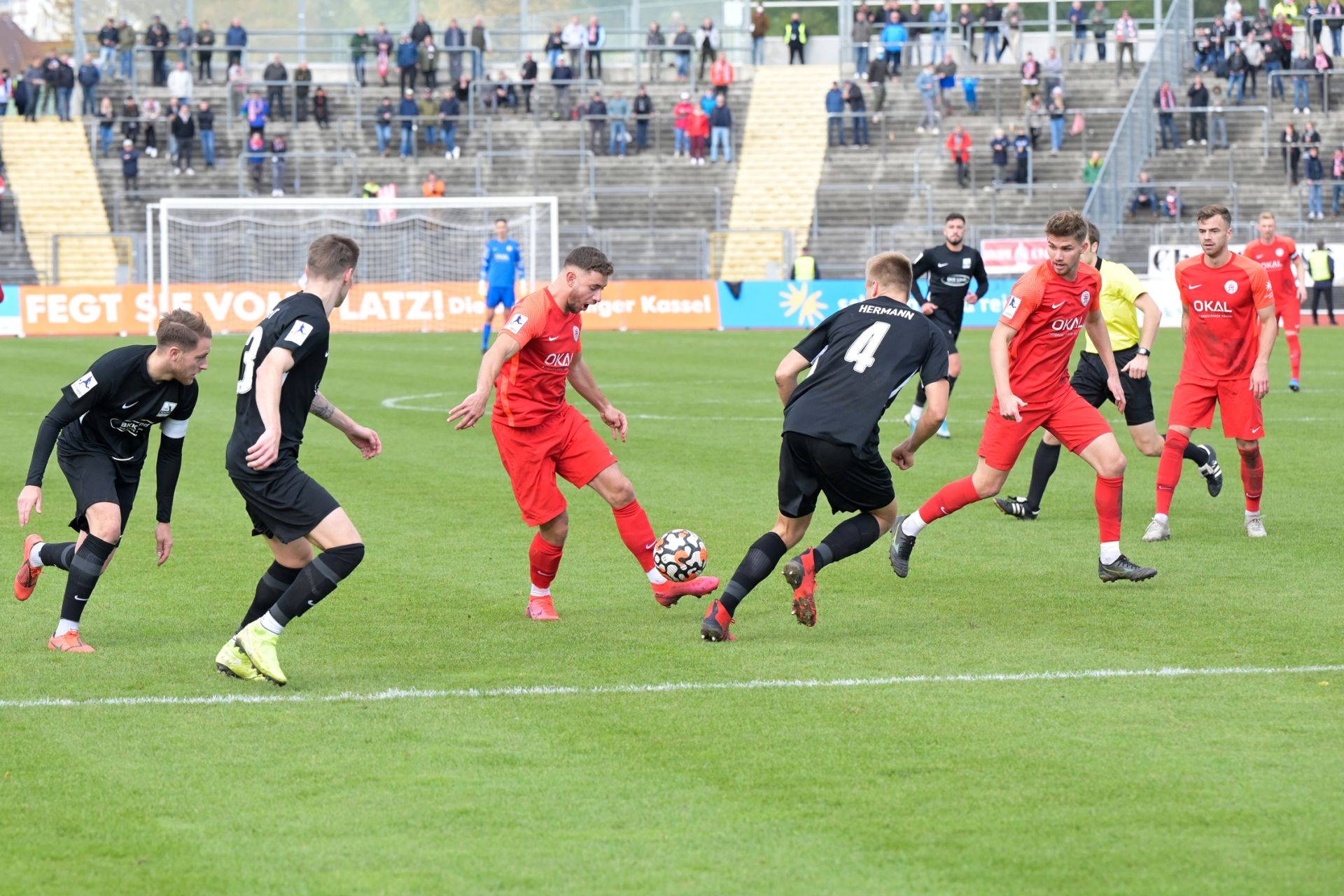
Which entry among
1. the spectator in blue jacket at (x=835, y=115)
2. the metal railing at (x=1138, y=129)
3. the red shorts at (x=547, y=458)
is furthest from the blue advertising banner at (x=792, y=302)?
the red shorts at (x=547, y=458)

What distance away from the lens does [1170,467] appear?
1170 centimetres

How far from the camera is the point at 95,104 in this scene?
47.8m

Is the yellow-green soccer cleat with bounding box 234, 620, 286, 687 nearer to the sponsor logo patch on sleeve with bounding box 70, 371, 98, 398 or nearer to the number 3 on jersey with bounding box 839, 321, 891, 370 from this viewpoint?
the sponsor logo patch on sleeve with bounding box 70, 371, 98, 398

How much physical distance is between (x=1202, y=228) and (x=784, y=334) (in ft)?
80.6

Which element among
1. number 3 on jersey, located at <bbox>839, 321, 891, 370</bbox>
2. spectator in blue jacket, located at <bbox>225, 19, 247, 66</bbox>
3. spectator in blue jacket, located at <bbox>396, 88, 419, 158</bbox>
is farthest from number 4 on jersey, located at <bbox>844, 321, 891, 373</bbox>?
spectator in blue jacket, located at <bbox>225, 19, 247, 66</bbox>

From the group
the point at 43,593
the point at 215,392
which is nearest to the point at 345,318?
the point at 215,392

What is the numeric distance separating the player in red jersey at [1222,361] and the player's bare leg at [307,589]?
5914 millimetres

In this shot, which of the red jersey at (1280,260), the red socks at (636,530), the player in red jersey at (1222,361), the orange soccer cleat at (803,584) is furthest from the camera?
the red jersey at (1280,260)

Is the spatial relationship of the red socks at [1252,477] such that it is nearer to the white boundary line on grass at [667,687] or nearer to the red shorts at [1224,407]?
the red shorts at [1224,407]

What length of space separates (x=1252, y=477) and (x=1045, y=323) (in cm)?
264

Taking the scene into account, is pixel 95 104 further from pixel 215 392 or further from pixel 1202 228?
pixel 1202 228

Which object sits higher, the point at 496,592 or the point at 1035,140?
the point at 1035,140

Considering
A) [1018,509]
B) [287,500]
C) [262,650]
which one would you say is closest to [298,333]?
[287,500]

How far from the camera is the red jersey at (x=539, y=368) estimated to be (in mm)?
9125
